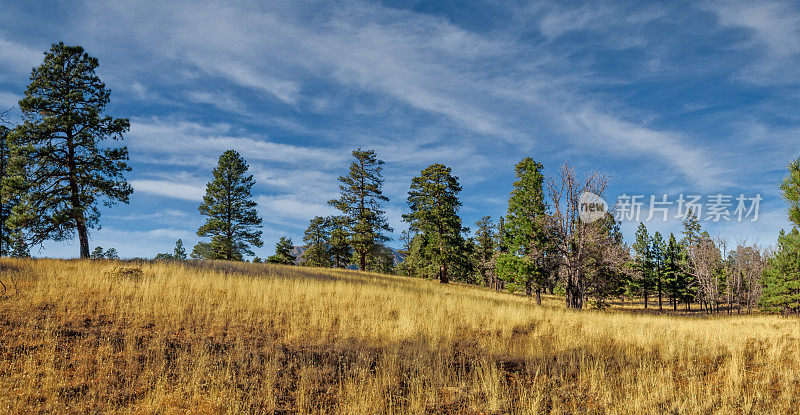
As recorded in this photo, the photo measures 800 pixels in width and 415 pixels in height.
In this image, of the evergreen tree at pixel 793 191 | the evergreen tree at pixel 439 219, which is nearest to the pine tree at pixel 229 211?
the evergreen tree at pixel 439 219

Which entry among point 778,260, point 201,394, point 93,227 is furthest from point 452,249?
point 778,260

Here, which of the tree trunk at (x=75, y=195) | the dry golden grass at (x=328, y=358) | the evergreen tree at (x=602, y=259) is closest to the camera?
the dry golden grass at (x=328, y=358)

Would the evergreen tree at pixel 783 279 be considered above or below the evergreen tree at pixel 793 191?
below

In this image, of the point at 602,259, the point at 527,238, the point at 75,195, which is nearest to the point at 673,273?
the point at 602,259

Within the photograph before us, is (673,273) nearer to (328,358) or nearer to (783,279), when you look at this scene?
(783,279)

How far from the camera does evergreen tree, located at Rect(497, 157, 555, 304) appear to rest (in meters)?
24.8

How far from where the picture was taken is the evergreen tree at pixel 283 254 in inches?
2154

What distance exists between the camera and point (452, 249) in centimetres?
3453

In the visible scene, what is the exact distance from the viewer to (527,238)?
83.9 ft

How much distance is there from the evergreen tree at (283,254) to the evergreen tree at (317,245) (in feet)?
8.38

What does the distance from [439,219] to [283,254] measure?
30.8 metres

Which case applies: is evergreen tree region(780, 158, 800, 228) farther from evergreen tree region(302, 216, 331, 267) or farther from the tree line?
evergreen tree region(302, 216, 331, 267)

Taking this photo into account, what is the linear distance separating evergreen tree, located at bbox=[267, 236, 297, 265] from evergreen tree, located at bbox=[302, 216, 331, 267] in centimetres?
255

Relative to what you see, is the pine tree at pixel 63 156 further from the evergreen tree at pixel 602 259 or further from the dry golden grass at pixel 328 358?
the evergreen tree at pixel 602 259
